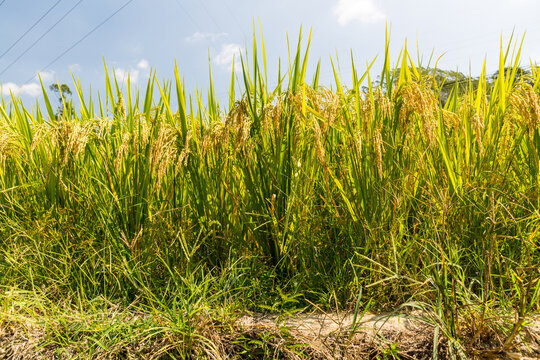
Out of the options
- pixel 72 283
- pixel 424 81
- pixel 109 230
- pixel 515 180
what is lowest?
pixel 72 283

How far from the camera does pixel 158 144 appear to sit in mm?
1694

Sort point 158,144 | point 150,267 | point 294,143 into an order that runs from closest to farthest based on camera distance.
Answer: point 158,144 < point 294,143 < point 150,267

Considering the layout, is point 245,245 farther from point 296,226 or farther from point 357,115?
point 357,115

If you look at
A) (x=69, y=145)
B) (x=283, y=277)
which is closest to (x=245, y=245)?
(x=283, y=277)

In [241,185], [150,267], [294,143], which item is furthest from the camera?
[241,185]

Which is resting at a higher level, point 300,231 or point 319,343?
point 300,231

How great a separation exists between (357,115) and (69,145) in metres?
1.56

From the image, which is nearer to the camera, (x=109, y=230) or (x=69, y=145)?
(x=69, y=145)

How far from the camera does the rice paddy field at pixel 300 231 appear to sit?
52.9 inches

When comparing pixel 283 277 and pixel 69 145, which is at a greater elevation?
pixel 69 145

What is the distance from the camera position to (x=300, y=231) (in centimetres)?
175

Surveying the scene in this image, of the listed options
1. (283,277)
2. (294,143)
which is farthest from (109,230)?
Answer: (294,143)

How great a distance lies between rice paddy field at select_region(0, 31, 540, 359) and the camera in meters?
1.34

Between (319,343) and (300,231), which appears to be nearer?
(319,343)
